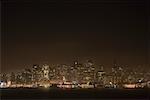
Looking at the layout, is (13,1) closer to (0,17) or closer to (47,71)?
(0,17)

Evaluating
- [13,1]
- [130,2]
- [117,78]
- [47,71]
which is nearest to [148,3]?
[130,2]

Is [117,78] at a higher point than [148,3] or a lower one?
lower

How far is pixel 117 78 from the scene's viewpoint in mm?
11680

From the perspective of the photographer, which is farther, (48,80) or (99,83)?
(99,83)

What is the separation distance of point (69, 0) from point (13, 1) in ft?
2.28

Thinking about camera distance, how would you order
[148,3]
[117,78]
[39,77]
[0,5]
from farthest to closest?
[117,78] < [39,77] < [148,3] < [0,5]

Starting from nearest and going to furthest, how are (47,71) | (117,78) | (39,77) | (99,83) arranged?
(47,71)
(39,77)
(117,78)
(99,83)

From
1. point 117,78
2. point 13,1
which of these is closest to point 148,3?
point 13,1

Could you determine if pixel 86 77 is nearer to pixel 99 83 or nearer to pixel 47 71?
pixel 99 83

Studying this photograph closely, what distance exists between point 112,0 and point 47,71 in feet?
13.9

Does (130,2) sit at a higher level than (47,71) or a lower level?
higher

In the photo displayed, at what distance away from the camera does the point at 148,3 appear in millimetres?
5328

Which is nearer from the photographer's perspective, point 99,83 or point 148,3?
point 148,3

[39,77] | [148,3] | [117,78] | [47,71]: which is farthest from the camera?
[117,78]
